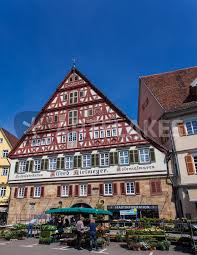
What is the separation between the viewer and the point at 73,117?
26312mm

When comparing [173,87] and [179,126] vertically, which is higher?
[173,87]

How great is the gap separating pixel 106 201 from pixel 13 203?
10465 millimetres

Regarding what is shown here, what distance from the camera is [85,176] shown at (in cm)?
2336

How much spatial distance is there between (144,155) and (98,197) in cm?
597

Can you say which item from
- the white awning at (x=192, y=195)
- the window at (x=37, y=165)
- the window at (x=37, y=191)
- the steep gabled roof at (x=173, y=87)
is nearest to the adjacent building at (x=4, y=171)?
the window at (x=37, y=191)

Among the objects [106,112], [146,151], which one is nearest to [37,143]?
[106,112]

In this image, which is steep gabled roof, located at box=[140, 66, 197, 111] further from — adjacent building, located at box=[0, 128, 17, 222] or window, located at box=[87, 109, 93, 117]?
adjacent building, located at box=[0, 128, 17, 222]

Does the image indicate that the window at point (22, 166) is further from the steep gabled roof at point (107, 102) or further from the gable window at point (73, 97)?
the gable window at point (73, 97)

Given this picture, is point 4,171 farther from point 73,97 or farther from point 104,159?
point 104,159

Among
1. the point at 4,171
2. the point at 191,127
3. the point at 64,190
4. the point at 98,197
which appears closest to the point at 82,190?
the point at 98,197

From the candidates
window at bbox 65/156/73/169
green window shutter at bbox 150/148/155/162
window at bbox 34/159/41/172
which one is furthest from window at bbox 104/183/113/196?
window at bbox 34/159/41/172

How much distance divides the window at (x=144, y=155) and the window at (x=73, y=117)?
8014mm

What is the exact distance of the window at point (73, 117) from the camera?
26016 mm

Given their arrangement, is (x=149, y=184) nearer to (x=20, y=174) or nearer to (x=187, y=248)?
(x=187, y=248)
